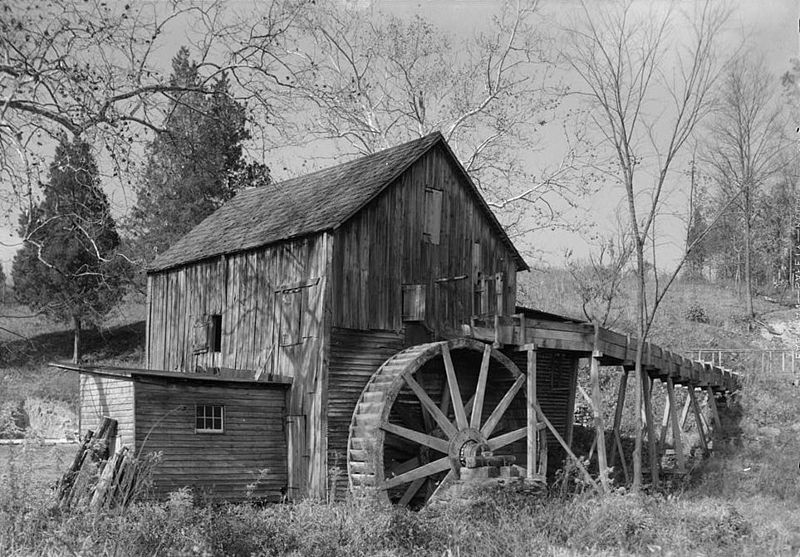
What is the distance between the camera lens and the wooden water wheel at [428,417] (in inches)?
640

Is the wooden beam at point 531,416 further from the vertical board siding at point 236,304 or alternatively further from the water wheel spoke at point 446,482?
the vertical board siding at point 236,304

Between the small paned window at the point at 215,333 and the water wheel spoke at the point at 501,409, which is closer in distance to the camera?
the water wheel spoke at the point at 501,409

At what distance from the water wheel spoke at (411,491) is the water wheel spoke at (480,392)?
167 cm

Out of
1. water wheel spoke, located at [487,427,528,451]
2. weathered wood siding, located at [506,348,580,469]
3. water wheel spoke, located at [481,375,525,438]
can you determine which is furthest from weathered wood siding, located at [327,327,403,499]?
weathered wood siding, located at [506,348,580,469]

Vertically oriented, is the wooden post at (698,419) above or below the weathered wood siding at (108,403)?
below

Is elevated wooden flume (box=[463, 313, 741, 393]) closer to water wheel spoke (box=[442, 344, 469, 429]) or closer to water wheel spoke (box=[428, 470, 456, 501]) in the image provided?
water wheel spoke (box=[442, 344, 469, 429])

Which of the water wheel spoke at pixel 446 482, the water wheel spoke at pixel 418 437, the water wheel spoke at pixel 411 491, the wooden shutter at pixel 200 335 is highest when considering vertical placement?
the wooden shutter at pixel 200 335

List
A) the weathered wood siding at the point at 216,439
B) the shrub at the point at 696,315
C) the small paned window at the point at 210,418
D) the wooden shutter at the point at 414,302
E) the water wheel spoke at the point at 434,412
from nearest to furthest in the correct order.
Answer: the weathered wood siding at the point at 216,439, the small paned window at the point at 210,418, the water wheel spoke at the point at 434,412, the wooden shutter at the point at 414,302, the shrub at the point at 696,315

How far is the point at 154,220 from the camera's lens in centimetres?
3725

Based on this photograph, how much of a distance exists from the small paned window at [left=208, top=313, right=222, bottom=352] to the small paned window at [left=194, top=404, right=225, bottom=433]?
3910 millimetres

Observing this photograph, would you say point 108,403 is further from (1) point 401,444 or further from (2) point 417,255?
(2) point 417,255

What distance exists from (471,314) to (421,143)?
3.96m

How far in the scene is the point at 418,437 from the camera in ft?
56.0

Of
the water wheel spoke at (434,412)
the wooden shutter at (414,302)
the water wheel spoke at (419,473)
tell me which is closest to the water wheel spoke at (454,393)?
the water wheel spoke at (434,412)
